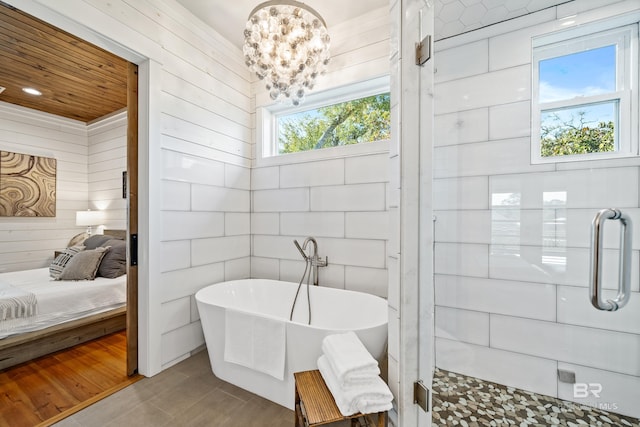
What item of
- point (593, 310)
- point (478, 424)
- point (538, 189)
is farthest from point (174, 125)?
point (593, 310)

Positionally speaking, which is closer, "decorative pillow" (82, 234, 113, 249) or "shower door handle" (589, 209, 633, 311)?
"shower door handle" (589, 209, 633, 311)

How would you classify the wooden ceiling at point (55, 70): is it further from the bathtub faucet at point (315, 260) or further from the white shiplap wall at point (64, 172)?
the bathtub faucet at point (315, 260)

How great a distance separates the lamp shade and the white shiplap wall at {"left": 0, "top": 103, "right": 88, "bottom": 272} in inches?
20.1

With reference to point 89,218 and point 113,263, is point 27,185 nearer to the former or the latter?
point 89,218

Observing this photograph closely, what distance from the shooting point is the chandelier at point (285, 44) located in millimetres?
1704

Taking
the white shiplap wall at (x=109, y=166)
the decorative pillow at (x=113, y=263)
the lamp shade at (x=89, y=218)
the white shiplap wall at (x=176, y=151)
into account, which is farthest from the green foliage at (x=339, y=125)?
the lamp shade at (x=89, y=218)

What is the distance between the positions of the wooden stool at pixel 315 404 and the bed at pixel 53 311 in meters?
2.31

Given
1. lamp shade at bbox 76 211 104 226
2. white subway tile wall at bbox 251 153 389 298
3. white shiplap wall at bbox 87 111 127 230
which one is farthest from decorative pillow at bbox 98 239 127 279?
white subway tile wall at bbox 251 153 389 298

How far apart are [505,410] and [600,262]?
3.30 feet

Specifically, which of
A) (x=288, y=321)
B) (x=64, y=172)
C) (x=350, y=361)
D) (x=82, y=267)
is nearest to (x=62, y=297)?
(x=82, y=267)

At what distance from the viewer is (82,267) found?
2699 mm

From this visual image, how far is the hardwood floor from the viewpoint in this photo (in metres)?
1.59

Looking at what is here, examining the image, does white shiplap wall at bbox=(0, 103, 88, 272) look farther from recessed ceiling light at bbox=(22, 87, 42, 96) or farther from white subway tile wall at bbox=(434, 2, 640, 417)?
white subway tile wall at bbox=(434, 2, 640, 417)

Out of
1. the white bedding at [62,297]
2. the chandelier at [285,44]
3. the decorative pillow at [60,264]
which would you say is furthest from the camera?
the decorative pillow at [60,264]
